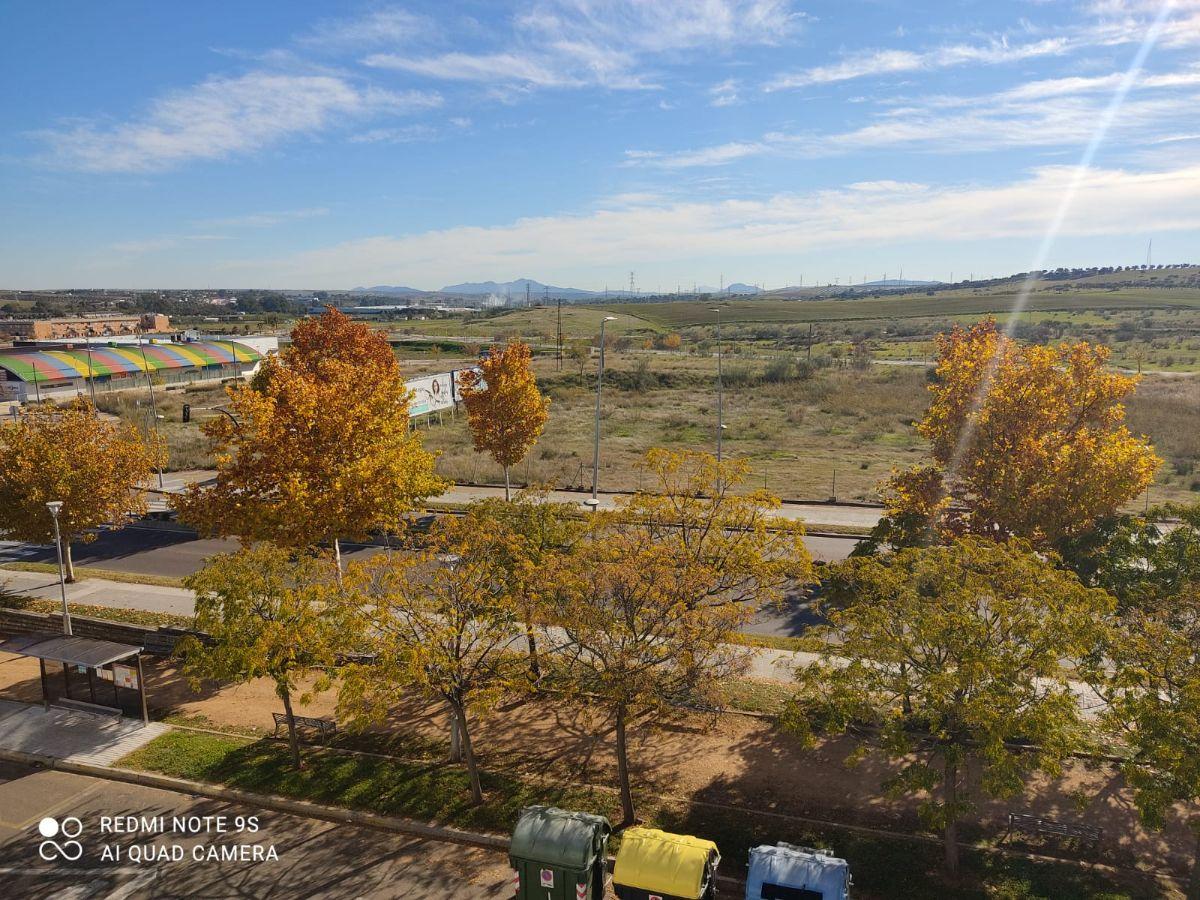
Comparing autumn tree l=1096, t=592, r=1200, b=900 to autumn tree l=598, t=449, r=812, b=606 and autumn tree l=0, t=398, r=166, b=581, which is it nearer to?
autumn tree l=598, t=449, r=812, b=606

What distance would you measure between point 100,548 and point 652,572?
86.8 ft

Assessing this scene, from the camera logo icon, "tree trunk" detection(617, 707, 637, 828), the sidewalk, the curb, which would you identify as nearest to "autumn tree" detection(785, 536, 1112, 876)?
"tree trunk" detection(617, 707, 637, 828)

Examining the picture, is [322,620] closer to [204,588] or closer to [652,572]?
[204,588]

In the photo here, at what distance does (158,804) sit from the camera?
14875 mm

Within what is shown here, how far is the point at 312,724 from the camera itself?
56.0 ft

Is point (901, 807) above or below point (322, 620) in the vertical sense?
below

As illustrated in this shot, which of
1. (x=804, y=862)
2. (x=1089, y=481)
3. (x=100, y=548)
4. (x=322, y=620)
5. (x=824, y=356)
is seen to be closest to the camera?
(x=804, y=862)

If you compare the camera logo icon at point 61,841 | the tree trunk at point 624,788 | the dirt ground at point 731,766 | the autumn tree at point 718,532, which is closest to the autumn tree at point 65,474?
the dirt ground at point 731,766

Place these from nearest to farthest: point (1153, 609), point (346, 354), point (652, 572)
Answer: point (652, 572) → point (1153, 609) → point (346, 354)

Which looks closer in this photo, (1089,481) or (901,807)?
(901,807)

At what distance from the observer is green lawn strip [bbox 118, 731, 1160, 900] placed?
12.0 meters

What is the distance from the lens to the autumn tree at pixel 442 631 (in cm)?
1345

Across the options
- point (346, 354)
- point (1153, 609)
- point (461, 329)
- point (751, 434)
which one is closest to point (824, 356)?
point (751, 434)

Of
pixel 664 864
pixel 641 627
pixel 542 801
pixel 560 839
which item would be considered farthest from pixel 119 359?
pixel 664 864
